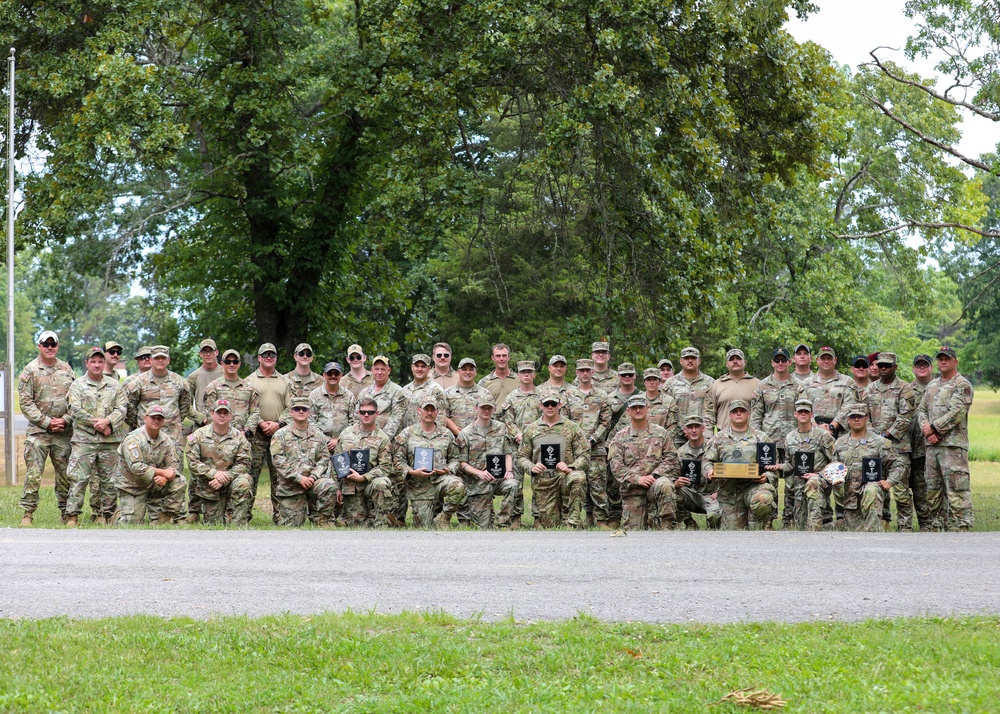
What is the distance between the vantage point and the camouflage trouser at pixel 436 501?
1389cm

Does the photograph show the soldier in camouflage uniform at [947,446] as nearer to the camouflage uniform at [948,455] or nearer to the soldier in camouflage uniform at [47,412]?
the camouflage uniform at [948,455]

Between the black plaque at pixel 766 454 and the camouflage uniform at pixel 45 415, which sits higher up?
the camouflage uniform at pixel 45 415

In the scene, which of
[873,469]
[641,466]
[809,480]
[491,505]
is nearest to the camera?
[873,469]

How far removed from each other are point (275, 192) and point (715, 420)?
10.6 m

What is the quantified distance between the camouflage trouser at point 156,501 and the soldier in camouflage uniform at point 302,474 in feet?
3.69

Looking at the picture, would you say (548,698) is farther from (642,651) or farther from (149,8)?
(149,8)

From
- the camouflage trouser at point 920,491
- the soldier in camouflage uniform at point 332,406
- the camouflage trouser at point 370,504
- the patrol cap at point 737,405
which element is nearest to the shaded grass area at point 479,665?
the camouflage trouser at point 370,504

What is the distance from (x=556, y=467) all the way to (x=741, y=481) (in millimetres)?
2186

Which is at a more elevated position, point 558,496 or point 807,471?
point 807,471

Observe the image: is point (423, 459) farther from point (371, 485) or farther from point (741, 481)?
point (741, 481)

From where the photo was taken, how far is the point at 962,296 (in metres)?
68.2

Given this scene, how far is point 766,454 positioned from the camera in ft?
45.1

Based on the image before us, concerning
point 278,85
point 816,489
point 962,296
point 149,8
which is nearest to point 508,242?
point 278,85

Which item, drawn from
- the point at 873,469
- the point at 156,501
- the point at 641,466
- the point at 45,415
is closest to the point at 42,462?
the point at 45,415
